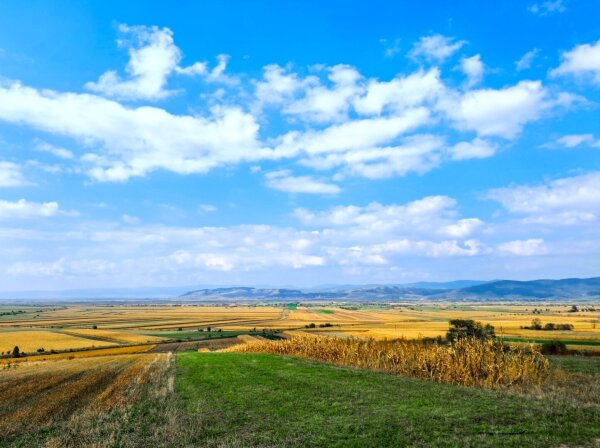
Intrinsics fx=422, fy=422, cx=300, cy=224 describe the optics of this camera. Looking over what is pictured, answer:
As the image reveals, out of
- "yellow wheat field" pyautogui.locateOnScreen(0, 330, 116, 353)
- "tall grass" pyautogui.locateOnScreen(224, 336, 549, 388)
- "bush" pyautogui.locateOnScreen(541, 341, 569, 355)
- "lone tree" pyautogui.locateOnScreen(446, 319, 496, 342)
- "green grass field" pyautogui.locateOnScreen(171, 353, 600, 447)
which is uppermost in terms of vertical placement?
"green grass field" pyautogui.locateOnScreen(171, 353, 600, 447)

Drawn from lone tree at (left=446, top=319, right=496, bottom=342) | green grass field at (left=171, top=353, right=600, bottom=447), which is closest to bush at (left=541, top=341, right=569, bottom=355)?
lone tree at (left=446, top=319, right=496, bottom=342)

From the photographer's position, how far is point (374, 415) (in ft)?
46.0

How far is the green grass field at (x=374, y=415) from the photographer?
11.3m

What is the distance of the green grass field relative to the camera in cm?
1128

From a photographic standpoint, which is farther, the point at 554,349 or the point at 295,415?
the point at 554,349

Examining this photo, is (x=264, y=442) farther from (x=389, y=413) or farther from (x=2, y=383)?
(x=2, y=383)

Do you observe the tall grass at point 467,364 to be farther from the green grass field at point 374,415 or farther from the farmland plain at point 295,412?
the green grass field at point 374,415

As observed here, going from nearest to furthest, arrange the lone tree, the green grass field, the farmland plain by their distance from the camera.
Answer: the green grass field < the farmland plain < the lone tree

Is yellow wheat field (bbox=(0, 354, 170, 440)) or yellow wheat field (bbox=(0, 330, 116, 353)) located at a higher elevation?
yellow wheat field (bbox=(0, 354, 170, 440))

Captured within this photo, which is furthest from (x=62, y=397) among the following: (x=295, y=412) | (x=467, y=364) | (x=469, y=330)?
(x=469, y=330)

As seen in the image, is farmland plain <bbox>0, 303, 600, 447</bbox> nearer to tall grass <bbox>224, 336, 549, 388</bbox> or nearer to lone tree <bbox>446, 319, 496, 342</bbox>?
tall grass <bbox>224, 336, 549, 388</bbox>

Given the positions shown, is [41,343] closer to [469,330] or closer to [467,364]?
[469,330]

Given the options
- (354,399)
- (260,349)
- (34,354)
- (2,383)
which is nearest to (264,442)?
(354,399)

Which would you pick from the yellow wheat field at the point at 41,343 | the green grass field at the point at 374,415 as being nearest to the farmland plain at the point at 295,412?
the green grass field at the point at 374,415
